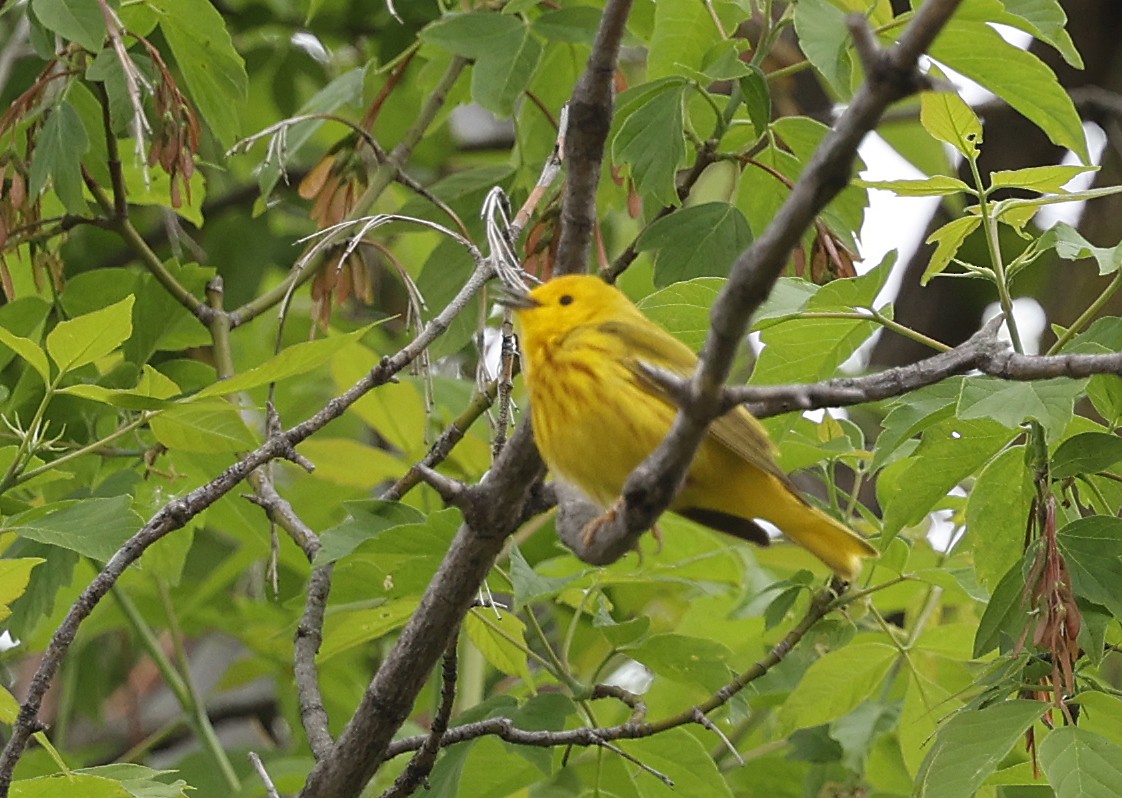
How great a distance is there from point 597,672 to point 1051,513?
3.14 feet

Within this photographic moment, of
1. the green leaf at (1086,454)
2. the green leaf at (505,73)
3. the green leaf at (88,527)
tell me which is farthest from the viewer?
the green leaf at (505,73)

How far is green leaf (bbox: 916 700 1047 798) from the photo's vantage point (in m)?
1.69

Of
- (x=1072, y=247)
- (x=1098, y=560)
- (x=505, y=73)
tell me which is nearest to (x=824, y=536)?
(x=1098, y=560)

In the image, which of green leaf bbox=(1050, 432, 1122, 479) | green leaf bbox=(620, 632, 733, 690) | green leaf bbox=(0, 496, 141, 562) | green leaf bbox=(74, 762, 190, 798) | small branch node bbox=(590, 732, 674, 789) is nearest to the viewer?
green leaf bbox=(1050, 432, 1122, 479)

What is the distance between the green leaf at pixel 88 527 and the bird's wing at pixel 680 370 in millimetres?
774

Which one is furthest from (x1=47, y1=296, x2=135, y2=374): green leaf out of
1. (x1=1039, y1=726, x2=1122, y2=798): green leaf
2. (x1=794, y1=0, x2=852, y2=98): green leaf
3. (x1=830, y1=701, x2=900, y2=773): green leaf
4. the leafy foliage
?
(x1=830, y1=701, x2=900, y2=773): green leaf

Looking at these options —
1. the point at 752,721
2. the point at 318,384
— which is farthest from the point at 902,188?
the point at 318,384

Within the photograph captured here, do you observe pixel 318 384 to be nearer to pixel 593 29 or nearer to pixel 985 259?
pixel 593 29

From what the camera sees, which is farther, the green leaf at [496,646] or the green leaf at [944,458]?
the green leaf at [496,646]

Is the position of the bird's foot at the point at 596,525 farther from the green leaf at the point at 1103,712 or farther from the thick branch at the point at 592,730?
the green leaf at the point at 1103,712

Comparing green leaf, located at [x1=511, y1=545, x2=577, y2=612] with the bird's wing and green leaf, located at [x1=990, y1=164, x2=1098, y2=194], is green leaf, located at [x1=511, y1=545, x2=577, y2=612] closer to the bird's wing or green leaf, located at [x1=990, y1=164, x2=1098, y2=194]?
the bird's wing

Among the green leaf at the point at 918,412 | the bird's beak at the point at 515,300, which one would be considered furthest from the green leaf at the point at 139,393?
the green leaf at the point at 918,412

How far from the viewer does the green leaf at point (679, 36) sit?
2.30 meters

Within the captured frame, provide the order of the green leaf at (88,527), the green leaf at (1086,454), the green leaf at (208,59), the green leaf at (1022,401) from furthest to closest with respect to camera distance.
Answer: the green leaf at (208,59) → the green leaf at (88,527) → the green leaf at (1086,454) → the green leaf at (1022,401)
